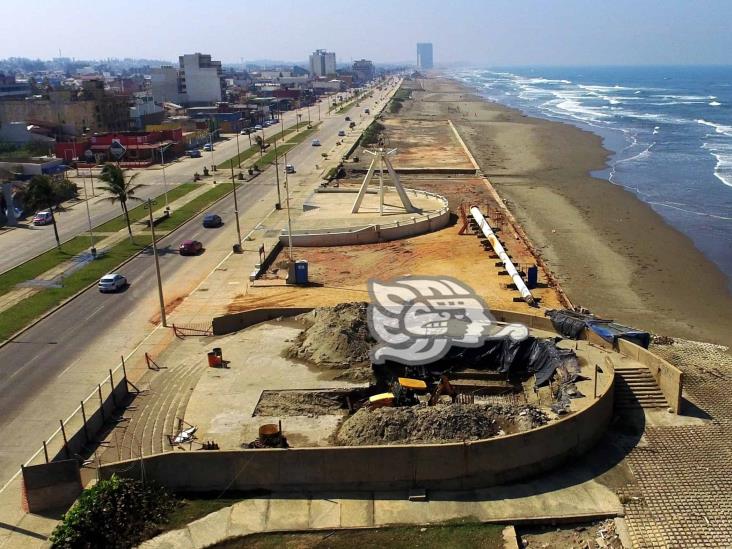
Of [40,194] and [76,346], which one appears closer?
[76,346]

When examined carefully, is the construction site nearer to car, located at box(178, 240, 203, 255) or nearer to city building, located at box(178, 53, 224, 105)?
car, located at box(178, 240, 203, 255)

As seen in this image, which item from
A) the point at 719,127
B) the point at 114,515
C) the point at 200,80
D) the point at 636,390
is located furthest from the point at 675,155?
the point at 200,80

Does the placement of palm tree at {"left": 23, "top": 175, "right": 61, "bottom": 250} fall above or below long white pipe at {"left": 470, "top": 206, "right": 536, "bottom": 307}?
above

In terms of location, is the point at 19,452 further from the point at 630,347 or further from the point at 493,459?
Result: the point at 630,347

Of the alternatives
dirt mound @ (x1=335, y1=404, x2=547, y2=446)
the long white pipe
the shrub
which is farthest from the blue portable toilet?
the shrub

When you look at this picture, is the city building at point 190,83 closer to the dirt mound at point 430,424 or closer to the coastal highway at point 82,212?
the coastal highway at point 82,212

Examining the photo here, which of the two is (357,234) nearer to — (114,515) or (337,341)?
(337,341)
